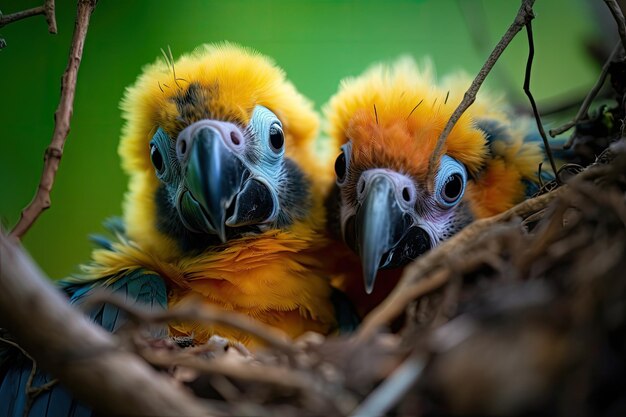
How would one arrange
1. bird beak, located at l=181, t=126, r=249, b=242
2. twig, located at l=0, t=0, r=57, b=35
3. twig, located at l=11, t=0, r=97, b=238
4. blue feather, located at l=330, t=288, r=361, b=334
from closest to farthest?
twig, located at l=11, t=0, r=97, b=238, twig, located at l=0, t=0, r=57, b=35, bird beak, located at l=181, t=126, r=249, b=242, blue feather, located at l=330, t=288, r=361, b=334

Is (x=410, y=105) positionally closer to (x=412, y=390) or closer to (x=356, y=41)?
(x=412, y=390)

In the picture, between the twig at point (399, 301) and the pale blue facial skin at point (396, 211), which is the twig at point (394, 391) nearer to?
the twig at point (399, 301)

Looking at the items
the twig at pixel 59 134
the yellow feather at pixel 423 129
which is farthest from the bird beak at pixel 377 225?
the twig at pixel 59 134

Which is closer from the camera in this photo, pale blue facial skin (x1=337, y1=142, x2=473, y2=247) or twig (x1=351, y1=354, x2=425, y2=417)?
twig (x1=351, y1=354, x2=425, y2=417)

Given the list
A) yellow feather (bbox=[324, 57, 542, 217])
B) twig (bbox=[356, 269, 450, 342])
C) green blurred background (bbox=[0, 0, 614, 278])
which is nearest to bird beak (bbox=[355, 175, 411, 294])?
yellow feather (bbox=[324, 57, 542, 217])

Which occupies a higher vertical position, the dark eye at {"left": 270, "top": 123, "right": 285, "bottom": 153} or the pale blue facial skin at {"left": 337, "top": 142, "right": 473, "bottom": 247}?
the dark eye at {"left": 270, "top": 123, "right": 285, "bottom": 153}

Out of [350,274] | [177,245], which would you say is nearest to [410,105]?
[350,274]

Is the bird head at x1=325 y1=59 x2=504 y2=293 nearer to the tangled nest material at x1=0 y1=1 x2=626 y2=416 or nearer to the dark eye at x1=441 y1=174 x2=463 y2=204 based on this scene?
the dark eye at x1=441 y1=174 x2=463 y2=204
